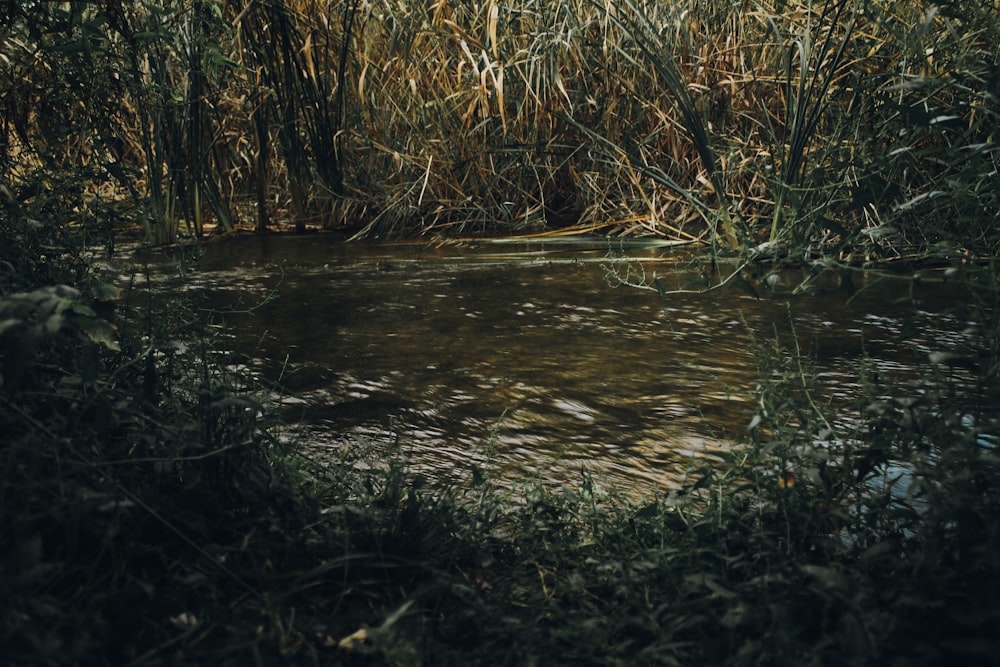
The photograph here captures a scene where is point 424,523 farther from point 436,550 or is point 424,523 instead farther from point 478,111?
point 478,111

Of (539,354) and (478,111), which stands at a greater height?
(478,111)

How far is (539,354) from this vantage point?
2461mm

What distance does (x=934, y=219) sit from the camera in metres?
2.79

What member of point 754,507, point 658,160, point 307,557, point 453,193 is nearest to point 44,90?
point 307,557

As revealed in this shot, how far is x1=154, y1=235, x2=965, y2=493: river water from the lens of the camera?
5.99ft

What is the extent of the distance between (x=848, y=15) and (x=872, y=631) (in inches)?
130

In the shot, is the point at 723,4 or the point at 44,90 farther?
the point at 723,4

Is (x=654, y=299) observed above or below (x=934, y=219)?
below

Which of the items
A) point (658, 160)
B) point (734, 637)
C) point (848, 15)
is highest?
point (848, 15)

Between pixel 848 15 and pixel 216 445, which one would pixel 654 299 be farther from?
pixel 216 445

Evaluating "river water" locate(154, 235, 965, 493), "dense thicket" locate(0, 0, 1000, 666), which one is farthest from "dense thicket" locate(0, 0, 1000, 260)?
"dense thicket" locate(0, 0, 1000, 666)

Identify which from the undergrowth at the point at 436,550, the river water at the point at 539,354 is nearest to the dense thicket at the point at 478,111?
the river water at the point at 539,354

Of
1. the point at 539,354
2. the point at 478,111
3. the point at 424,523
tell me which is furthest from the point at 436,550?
the point at 478,111

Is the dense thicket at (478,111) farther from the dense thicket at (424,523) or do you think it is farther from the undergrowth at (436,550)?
the undergrowth at (436,550)
